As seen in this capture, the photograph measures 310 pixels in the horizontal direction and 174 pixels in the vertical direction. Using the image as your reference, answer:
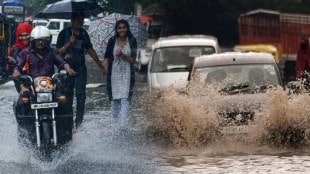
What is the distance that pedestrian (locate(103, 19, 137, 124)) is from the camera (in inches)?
494

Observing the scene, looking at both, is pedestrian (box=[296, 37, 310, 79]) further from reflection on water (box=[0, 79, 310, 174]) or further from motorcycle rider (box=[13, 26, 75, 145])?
motorcycle rider (box=[13, 26, 75, 145])

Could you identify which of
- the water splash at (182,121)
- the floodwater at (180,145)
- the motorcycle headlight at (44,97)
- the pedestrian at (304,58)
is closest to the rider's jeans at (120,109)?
the floodwater at (180,145)

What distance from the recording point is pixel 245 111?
36.2 ft

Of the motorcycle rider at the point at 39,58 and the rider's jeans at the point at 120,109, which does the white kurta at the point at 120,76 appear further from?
the motorcycle rider at the point at 39,58

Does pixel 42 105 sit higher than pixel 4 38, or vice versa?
pixel 42 105

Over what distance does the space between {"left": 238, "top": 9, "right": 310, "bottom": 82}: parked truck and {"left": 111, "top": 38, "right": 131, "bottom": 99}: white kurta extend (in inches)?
544

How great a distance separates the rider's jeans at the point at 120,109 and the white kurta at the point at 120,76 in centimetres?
8

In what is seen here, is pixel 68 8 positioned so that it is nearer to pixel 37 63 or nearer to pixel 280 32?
pixel 37 63

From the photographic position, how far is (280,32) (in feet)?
95.0

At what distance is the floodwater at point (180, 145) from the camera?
9.48 m

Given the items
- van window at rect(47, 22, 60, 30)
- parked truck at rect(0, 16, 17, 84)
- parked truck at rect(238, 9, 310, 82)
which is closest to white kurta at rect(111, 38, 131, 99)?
parked truck at rect(238, 9, 310, 82)

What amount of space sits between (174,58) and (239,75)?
479 centimetres

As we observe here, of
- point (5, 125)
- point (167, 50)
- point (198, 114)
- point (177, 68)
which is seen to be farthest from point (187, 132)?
point (167, 50)

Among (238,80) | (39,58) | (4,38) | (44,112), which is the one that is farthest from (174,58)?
(4,38)
